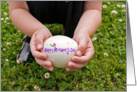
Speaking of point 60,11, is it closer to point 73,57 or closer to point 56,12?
point 56,12

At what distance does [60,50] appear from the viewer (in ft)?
3.18

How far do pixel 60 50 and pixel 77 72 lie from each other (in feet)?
1.48

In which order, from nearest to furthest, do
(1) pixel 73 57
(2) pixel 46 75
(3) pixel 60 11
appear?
(1) pixel 73 57 → (2) pixel 46 75 → (3) pixel 60 11

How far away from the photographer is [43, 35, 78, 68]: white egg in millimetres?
970

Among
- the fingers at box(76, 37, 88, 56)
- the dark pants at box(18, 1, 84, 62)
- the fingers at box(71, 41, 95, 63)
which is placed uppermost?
the dark pants at box(18, 1, 84, 62)

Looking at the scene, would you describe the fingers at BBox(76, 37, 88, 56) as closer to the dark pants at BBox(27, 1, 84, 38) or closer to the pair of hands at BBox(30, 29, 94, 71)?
the pair of hands at BBox(30, 29, 94, 71)

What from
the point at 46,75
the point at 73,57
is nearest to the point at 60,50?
the point at 73,57

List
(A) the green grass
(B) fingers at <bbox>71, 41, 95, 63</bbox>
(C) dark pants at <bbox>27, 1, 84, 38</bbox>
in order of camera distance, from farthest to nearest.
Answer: (C) dark pants at <bbox>27, 1, 84, 38</bbox>, (A) the green grass, (B) fingers at <bbox>71, 41, 95, 63</bbox>

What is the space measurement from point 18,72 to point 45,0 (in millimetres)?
576

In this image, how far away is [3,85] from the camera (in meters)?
1.27

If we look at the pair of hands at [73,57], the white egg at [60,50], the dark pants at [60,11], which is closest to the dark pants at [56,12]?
the dark pants at [60,11]

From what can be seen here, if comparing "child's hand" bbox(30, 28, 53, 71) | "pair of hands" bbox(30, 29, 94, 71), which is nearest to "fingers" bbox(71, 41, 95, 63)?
"pair of hands" bbox(30, 29, 94, 71)

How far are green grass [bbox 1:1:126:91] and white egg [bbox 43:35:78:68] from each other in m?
0.35

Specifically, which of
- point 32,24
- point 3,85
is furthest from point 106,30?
point 3,85
